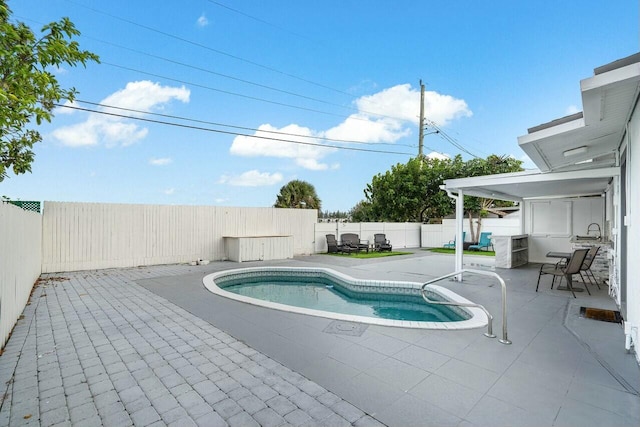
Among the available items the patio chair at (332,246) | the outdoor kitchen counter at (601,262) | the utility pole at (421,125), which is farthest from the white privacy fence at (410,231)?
the outdoor kitchen counter at (601,262)

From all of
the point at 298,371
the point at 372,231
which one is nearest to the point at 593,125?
the point at 298,371

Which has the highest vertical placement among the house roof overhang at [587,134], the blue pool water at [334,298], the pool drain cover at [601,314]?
the house roof overhang at [587,134]

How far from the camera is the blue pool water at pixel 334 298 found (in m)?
6.25

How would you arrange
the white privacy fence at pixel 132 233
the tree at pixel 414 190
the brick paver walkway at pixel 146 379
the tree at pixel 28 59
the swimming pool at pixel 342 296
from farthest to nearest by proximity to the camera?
the tree at pixel 414 190, the white privacy fence at pixel 132 233, the swimming pool at pixel 342 296, the tree at pixel 28 59, the brick paver walkway at pixel 146 379

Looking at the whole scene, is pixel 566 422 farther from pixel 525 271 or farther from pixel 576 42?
pixel 576 42

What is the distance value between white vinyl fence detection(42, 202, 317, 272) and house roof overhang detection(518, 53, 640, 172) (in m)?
9.94

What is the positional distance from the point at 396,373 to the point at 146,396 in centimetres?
223

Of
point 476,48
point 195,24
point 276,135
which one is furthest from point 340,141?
point 195,24

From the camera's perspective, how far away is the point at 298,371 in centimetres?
307

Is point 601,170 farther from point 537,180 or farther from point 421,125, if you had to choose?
point 421,125

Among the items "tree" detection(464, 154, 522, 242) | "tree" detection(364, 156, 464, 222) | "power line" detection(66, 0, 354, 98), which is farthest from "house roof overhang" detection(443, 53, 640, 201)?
"tree" detection(364, 156, 464, 222)

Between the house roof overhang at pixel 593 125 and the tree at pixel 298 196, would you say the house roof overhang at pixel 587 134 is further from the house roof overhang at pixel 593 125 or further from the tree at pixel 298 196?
the tree at pixel 298 196

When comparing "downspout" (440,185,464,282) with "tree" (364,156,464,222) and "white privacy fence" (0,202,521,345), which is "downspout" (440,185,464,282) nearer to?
"white privacy fence" (0,202,521,345)

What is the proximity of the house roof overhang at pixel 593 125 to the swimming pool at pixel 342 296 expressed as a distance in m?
2.74
